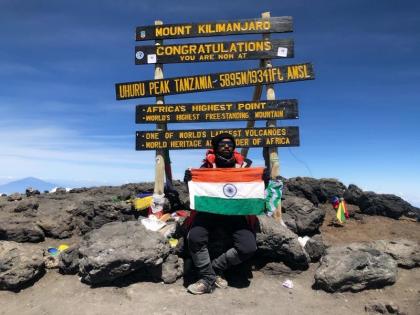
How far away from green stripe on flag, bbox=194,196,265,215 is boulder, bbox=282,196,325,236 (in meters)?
2.62

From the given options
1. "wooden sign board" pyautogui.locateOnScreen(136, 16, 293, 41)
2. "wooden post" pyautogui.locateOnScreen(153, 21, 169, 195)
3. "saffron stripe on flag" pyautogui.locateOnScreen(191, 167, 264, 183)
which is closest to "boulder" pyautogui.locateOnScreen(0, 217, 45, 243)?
"wooden post" pyautogui.locateOnScreen(153, 21, 169, 195)

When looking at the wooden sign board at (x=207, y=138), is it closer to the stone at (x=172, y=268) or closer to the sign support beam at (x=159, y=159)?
the sign support beam at (x=159, y=159)

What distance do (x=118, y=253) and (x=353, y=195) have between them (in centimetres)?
990

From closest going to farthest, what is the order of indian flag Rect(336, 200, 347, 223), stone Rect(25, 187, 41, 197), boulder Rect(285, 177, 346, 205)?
indian flag Rect(336, 200, 347, 223) < boulder Rect(285, 177, 346, 205) < stone Rect(25, 187, 41, 197)

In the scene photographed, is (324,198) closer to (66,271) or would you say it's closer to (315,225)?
(315,225)

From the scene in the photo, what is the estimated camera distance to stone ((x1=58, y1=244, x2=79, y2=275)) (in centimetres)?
846

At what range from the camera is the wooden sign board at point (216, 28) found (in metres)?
10.9

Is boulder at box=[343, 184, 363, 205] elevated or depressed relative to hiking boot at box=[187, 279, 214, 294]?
elevated

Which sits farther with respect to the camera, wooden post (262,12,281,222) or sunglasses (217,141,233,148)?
wooden post (262,12,281,222)

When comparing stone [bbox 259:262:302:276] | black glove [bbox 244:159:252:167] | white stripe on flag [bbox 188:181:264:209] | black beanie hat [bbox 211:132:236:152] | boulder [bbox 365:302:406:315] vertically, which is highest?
black beanie hat [bbox 211:132:236:152]

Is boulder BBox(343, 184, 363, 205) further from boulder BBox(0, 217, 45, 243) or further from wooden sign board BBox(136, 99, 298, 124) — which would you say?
boulder BBox(0, 217, 45, 243)

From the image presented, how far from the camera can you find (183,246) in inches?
350

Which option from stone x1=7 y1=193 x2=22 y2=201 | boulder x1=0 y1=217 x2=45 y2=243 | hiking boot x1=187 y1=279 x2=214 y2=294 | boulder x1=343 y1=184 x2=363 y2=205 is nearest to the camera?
hiking boot x1=187 y1=279 x2=214 y2=294

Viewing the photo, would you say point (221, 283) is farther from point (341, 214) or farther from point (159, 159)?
point (341, 214)
